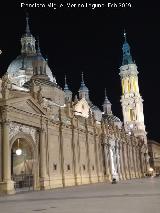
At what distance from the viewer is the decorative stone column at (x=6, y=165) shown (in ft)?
94.4

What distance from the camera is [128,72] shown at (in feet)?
382

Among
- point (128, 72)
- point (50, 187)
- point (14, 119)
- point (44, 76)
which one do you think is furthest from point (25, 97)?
point (128, 72)

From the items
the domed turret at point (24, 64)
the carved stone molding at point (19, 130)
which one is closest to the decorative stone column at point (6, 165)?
the carved stone molding at point (19, 130)

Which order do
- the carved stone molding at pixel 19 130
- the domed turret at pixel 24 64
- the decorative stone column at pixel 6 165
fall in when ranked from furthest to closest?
1. the domed turret at pixel 24 64
2. the carved stone molding at pixel 19 130
3. the decorative stone column at pixel 6 165

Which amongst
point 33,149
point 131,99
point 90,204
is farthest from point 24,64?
point 90,204

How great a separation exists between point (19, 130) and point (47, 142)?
5541mm

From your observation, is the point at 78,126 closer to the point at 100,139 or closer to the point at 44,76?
the point at 100,139

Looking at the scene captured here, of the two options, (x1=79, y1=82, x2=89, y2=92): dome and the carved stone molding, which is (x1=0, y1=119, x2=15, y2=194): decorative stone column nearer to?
the carved stone molding

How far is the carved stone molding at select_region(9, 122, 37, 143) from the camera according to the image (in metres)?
31.7

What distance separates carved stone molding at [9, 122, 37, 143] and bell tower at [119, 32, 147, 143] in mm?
80814

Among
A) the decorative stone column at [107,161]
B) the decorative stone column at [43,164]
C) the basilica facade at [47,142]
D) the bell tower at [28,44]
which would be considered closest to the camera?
the basilica facade at [47,142]

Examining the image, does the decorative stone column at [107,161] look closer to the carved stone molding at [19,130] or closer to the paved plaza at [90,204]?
the carved stone molding at [19,130]

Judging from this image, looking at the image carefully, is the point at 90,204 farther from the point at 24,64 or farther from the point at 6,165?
the point at 24,64

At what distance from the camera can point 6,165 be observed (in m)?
29.5
